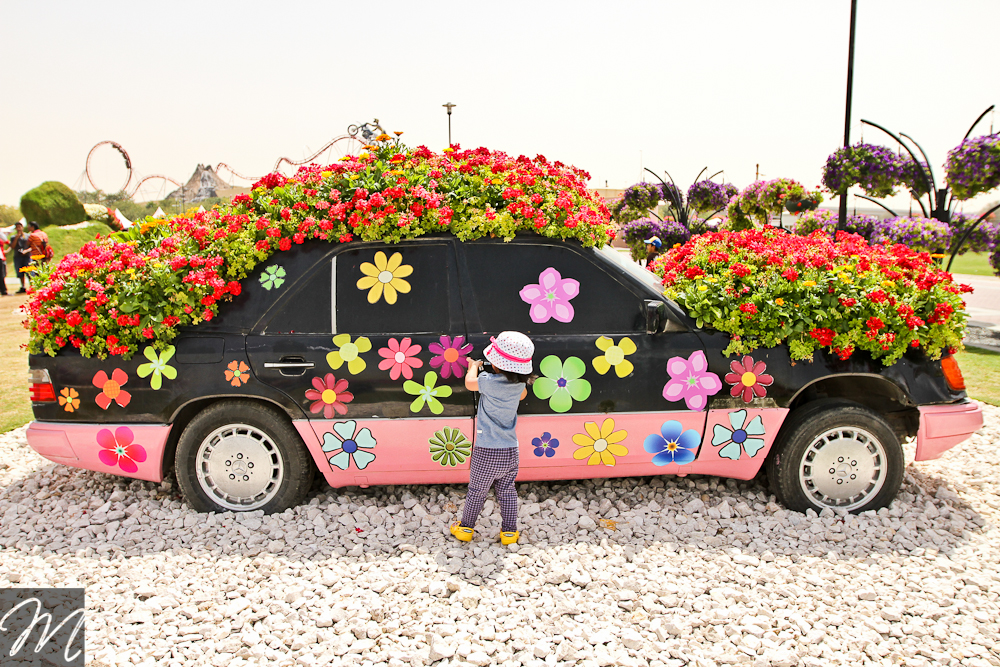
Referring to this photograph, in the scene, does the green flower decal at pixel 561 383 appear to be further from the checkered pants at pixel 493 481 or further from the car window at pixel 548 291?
the checkered pants at pixel 493 481

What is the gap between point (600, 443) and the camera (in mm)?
3615

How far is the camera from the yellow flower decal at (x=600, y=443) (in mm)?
3592

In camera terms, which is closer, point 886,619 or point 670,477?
point 886,619

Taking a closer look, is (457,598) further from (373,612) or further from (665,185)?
(665,185)

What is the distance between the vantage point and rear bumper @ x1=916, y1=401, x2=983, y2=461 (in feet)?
12.1

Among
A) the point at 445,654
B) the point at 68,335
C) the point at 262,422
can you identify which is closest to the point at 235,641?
the point at 445,654

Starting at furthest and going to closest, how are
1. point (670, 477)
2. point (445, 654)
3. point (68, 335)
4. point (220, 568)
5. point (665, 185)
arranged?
point (665, 185) < point (670, 477) < point (68, 335) < point (220, 568) < point (445, 654)

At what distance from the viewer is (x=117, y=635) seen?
9.04 feet

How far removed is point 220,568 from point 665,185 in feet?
47.8

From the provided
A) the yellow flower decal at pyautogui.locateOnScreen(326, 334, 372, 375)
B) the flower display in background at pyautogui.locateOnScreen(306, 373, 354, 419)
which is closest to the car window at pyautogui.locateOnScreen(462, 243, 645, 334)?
the yellow flower decal at pyautogui.locateOnScreen(326, 334, 372, 375)

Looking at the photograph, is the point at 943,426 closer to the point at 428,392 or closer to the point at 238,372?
the point at 428,392

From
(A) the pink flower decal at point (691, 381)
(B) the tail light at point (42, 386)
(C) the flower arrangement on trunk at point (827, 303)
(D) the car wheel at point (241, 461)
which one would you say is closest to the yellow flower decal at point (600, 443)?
(A) the pink flower decal at point (691, 381)

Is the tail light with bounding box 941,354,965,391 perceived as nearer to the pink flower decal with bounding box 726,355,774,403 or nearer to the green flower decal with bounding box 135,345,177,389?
the pink flower decal with bounding box 726,355,774,403

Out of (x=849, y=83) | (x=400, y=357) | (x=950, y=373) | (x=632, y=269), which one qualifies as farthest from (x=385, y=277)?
(x=849, y=83)
